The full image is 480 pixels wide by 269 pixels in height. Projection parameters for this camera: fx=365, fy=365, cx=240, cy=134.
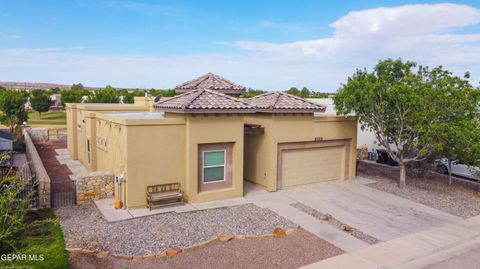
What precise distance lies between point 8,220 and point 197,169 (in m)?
7.02

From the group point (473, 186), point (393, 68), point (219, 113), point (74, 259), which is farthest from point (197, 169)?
point (473, 186)

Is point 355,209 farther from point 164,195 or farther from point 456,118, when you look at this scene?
point 164,195

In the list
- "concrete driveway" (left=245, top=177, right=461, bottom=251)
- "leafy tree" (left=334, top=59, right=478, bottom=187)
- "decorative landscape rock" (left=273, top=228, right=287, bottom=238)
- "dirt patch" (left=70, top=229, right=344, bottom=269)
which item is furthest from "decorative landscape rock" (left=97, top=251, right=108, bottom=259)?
"leafy tree" (left=334, top=59, right=478, bottom=187)

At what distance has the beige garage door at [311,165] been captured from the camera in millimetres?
17281

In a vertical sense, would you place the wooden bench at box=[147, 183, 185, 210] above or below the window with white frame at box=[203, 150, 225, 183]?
below

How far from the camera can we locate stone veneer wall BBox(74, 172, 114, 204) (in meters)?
14.0

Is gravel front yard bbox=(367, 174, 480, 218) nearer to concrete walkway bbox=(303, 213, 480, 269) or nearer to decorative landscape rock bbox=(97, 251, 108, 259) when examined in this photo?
concrete walkway bbox=(303, 213, 480, 269)

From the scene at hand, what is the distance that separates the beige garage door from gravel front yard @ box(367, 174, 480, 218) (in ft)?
6.48

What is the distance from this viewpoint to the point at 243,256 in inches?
392

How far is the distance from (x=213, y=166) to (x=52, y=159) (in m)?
14.2

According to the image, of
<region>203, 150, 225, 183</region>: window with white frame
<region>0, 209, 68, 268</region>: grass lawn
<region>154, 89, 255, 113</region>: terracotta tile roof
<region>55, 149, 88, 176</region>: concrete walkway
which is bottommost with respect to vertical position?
<region>55, 149, 88, 176</region>: concrete walkway

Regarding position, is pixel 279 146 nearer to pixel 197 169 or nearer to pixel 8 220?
pixel 197 169

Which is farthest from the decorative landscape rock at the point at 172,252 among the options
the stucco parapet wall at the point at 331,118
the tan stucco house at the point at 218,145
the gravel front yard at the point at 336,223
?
the stucco parapet wall at the point at 331,118

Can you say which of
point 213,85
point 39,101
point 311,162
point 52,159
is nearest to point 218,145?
point 213,85
